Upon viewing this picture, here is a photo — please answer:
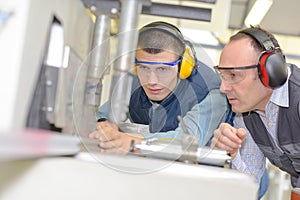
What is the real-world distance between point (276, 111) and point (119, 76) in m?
0.95

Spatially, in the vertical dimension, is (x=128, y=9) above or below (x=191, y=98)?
above

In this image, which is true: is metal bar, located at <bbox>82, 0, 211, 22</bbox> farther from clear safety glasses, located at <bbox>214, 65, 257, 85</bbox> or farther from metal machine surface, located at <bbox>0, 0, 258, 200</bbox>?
clear safety glasses, located at <bbox>214, 65, 257, 85</bbox>

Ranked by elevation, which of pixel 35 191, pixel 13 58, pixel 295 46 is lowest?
pixel 35 191

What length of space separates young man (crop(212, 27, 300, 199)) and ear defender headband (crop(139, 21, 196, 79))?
30 cm

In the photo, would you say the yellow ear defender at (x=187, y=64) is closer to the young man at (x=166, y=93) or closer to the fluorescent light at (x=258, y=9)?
the young man at (x=166, y=93)

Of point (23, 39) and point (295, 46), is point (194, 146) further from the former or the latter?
point (295, 46)

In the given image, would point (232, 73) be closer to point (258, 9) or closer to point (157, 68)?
Answer: point (157, 68)

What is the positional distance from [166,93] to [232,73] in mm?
457

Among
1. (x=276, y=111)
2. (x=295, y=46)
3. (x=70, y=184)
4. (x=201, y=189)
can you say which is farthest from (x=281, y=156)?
(x=295, y=46)

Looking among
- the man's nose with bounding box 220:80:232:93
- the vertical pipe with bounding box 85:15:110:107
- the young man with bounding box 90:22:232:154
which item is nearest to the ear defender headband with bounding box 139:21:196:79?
the young man with bounding box 90:22:232:154

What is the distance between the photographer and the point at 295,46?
5348 mm

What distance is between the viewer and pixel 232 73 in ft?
4.96

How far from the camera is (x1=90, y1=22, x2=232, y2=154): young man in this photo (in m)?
1.00

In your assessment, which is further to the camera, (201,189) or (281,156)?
(281,156)
